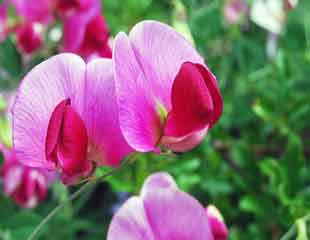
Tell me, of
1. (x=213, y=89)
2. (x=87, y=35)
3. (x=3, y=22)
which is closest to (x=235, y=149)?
(x=87, y=35)

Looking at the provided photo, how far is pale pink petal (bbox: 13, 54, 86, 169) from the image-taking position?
482 millimetres

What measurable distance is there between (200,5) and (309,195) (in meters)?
0.43

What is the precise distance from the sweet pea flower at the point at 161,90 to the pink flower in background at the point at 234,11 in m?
0.84

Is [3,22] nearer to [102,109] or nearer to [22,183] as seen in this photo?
[22,183]

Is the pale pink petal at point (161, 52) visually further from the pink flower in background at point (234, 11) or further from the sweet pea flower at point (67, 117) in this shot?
the pink flower in background at point (234, 11)

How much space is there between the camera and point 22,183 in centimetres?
87

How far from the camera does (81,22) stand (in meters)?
0.87

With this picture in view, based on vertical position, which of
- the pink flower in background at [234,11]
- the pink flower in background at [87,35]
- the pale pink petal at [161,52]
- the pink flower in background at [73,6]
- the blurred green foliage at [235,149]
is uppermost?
the pale pink petal at [161,52]

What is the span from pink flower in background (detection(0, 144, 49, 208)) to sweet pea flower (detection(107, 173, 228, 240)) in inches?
15.2

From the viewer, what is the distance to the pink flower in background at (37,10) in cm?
96

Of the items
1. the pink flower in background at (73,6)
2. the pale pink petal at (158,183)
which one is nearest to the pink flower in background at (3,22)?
the pink flower in background at (73,6)

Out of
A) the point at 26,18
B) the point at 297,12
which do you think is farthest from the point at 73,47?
the point at 297,12

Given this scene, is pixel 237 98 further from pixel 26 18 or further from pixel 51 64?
pixel 51 64

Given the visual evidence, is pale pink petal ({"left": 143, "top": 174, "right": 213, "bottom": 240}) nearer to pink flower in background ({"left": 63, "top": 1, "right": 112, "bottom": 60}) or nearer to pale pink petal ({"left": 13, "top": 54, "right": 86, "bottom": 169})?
pale pink petal ({"left": 13, "top": 54, "right": 86, "bottom": 169})
